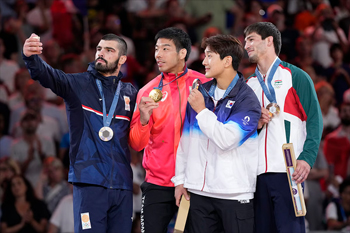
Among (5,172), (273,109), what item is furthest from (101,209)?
(5,172)

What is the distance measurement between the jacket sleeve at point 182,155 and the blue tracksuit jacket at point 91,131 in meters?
0.46

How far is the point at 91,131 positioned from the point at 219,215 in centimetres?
137

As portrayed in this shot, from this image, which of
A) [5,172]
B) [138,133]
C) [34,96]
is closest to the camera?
[138,133]

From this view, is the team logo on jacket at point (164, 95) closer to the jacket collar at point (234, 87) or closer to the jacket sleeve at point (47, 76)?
the jacket collar at point (234, 87)

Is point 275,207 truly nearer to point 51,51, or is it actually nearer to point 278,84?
point 278,84

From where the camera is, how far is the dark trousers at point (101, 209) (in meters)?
4.53

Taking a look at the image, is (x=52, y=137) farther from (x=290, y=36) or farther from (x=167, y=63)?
(x=290, y=36)

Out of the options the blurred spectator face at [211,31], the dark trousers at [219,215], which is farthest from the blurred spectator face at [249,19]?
the dark trousers at [219,215]

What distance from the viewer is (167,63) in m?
5.14

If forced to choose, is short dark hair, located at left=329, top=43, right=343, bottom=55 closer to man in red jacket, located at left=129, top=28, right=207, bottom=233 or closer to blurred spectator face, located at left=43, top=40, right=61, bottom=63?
blurred spectator face, located at left=43, top=40, right=61, bottom=63

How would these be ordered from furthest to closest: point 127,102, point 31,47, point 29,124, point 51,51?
point 51,51
point 29,124
point 127,102
point 31,47

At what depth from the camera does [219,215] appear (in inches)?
176

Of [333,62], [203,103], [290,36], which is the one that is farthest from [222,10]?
[203,103]

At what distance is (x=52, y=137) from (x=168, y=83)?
14.2ft
